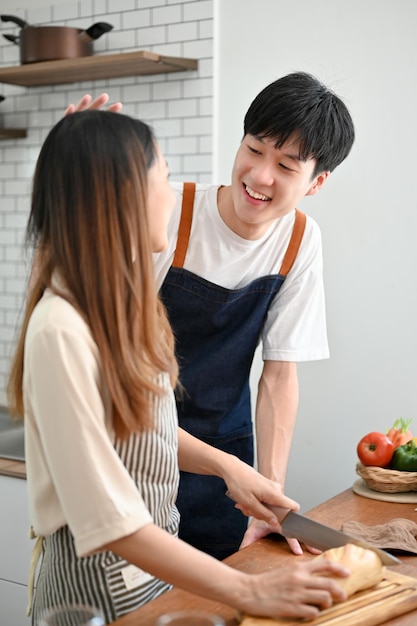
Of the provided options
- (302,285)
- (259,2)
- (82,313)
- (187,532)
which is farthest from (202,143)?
(82,313)

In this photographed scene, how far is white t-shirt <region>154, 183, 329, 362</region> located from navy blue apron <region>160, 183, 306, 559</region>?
20mm

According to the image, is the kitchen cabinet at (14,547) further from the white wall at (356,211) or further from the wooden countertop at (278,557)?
the wooden countertop at (278,557)

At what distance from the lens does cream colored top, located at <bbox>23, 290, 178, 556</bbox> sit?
109 centimetres

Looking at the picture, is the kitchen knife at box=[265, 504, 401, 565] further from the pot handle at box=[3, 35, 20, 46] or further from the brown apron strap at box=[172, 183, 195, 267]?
A: the pot handle at box=[3, 35, 20, 46]

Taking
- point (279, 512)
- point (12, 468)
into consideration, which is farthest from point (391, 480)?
point (12, 468)

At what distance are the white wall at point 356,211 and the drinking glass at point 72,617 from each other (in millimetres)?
2004

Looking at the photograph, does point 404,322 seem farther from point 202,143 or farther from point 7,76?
point 7,76

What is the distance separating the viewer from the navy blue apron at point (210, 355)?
2082mm

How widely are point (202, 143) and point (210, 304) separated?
48.3 inches

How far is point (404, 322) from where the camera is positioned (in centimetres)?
279

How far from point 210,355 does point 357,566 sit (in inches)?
35.9

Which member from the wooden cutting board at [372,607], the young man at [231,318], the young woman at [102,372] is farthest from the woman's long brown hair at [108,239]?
the young man at [231,318]

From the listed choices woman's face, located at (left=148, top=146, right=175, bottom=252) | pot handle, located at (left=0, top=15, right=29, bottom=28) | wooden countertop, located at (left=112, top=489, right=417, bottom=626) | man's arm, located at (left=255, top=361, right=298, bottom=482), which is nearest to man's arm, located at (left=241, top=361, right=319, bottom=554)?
man's arm, located at (left=255, top=361, right=298, bottom=482)

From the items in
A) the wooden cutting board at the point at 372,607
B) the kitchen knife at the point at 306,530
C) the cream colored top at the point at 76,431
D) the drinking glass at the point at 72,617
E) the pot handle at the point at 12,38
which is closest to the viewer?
the drinking glass at the point at 72,617
